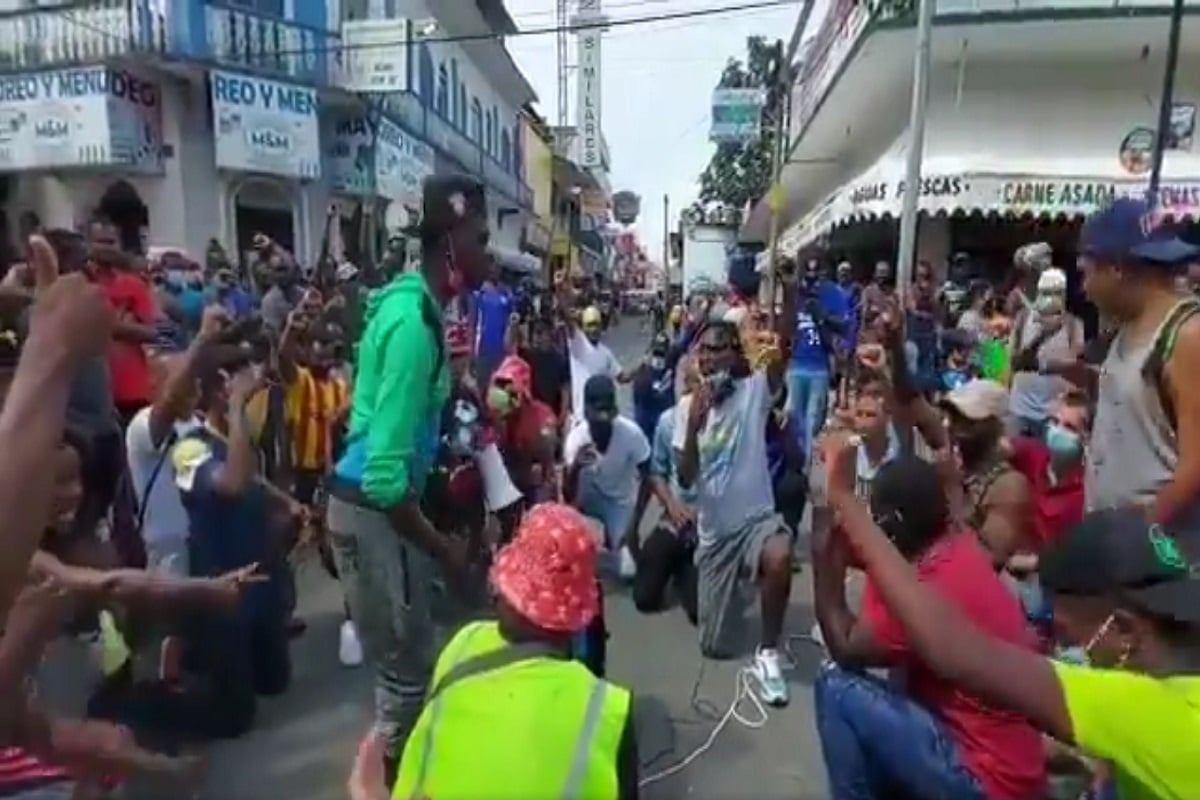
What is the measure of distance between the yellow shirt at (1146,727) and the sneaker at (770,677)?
306 cm

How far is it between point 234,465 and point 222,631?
2.11 feet

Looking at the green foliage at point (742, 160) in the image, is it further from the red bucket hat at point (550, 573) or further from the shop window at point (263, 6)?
the red bucket hat at point (550, 573)

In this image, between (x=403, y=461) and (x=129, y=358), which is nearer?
(x=403, y=461)

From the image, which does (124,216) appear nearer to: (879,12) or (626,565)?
(626,565)

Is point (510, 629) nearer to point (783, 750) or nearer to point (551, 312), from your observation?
point (783, 750)

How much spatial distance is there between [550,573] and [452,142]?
22930mm

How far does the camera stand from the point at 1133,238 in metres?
2.92

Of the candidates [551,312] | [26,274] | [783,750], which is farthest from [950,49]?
[26,274]

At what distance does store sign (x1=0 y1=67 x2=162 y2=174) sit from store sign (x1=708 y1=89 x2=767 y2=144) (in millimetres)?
19722

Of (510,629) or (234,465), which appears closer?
(510,629)

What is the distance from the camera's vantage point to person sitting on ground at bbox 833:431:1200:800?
1.59 meters

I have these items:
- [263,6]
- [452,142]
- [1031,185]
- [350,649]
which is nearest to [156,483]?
[350,649]

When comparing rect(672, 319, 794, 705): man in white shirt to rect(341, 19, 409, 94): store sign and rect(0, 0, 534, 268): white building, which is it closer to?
rect(0, 0, 534, 268): white building

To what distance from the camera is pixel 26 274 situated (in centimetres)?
281
